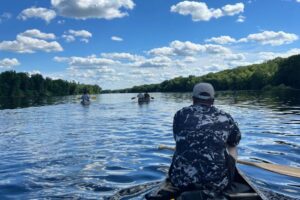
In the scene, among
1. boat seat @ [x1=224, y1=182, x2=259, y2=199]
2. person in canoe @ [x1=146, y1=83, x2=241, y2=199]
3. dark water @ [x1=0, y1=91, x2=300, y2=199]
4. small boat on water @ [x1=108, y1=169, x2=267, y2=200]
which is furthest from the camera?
dark water @ [x1=0, y1=91, x2=300, y2=199]

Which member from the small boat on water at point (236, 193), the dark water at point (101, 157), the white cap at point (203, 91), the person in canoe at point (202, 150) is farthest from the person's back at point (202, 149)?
the dark water at point (101, 157)

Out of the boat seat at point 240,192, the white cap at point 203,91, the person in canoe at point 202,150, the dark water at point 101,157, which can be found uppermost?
the white cap at point 203,91

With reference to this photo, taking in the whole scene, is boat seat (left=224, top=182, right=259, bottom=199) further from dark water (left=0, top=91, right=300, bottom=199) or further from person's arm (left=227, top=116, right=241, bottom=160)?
dark water (left=0, top=91, right=300, bottom=199)

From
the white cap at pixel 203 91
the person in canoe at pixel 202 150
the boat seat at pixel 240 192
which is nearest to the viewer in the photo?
the person in canoe at pixel 202 150

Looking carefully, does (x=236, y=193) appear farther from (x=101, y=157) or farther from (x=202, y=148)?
(x=101, y=157)

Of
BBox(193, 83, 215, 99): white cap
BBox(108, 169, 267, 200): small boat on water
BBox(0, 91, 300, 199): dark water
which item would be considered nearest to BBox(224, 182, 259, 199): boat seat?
BBox(108, 169, 267, 200): small boat on water

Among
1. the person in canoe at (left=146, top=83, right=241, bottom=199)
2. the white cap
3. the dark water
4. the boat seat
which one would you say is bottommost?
the dark water

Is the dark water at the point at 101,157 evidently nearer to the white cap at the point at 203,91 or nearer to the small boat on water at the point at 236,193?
the small boat on water at the point at 236,193

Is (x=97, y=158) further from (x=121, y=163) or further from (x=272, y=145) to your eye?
(x=272, y=145)

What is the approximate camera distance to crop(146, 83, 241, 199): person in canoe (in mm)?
7703

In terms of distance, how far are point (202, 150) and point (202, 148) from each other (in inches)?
1.5

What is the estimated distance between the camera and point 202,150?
7.69 meters

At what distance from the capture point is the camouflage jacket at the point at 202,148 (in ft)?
25.3

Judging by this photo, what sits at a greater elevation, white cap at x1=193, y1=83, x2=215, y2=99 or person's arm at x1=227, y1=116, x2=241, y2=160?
white cap at x1=193, y1=83, x2=215, y2=99
